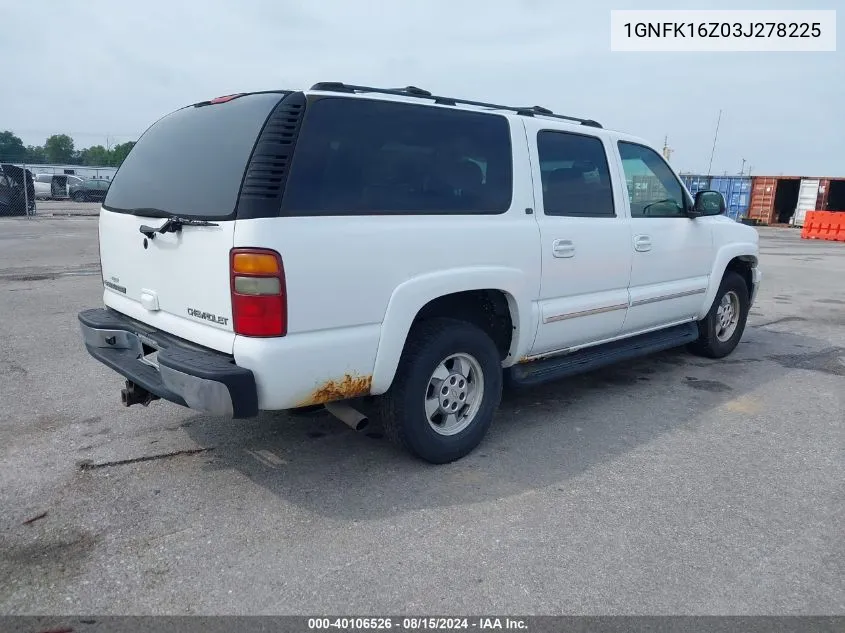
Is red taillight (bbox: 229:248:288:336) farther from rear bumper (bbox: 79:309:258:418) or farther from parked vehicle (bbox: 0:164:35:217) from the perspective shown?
parked vehicle (bbox: 0:164:35:217)

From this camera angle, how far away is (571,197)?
14.0 feet

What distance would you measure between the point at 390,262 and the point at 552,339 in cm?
150

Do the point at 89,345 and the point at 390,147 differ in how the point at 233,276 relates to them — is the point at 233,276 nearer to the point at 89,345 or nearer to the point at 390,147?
the point at 390,147

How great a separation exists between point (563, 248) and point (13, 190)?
24.4 m

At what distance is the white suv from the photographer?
288cm

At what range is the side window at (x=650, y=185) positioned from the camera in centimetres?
481

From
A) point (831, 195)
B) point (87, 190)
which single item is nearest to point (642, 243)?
point (831, 195)

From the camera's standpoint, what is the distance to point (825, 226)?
82.4ft

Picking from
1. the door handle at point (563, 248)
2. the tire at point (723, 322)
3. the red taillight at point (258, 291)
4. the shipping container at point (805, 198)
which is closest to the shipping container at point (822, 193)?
the shipping container at point (805, 198)

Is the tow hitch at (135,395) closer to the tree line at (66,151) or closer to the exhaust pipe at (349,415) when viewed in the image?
the exhaust pipe at (349,415)

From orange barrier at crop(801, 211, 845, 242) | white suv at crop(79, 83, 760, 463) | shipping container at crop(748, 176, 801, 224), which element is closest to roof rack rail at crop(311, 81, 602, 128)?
white suv at crop(79, 83, 760, 463)

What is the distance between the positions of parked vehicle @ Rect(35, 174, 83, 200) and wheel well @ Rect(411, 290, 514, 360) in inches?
1489

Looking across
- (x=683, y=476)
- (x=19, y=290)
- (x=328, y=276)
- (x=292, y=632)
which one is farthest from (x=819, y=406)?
(x=19, y=290)

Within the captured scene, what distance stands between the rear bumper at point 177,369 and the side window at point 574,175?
87.2 inches
